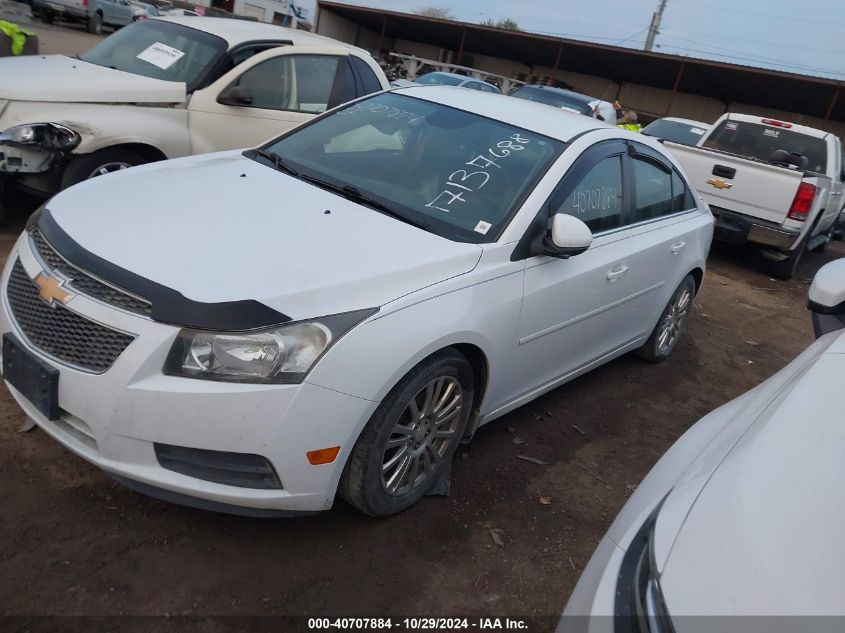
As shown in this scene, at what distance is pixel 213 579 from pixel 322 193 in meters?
1.75

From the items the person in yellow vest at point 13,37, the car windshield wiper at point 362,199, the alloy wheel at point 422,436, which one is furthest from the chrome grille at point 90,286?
the person in yellow vest at point 13,37

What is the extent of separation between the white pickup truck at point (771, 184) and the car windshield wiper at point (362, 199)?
666 cm

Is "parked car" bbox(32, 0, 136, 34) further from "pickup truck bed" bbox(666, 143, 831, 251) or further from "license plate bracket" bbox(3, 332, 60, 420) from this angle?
"license plate bracket" bbox(3, 332, 60, 420)

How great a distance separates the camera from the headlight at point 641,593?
1503 millimetres

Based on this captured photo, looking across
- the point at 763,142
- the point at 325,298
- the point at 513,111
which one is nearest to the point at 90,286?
the point at 325,298

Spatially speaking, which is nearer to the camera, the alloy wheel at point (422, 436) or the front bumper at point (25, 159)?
the alloy wheel at point (422, 436)

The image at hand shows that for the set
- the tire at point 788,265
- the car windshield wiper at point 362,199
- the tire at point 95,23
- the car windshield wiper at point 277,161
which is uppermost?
the car windshield wiper at point 362,199

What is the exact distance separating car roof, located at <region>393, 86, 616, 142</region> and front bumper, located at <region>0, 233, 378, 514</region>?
197cm

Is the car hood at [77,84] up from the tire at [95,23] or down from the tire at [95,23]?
up

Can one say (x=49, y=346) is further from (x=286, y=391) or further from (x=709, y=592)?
(x=709, y=592)

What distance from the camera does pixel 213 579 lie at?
248 centimetres

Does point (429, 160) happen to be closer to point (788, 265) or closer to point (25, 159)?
point (25, 159)

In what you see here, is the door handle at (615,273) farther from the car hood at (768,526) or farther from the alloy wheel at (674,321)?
the car hood at (768,526)

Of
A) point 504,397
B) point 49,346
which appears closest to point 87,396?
point 49,346
